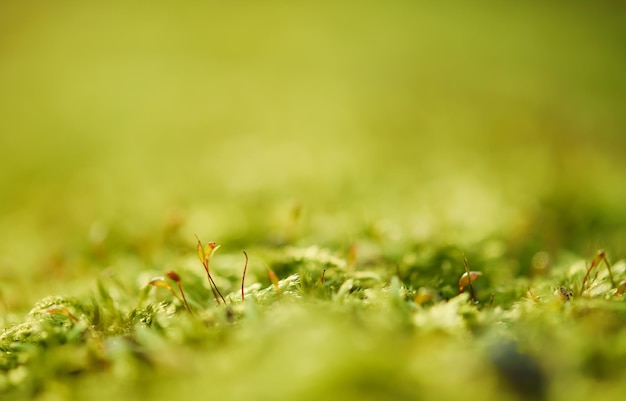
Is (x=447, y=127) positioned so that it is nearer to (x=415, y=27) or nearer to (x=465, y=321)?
(x=465, y=321)

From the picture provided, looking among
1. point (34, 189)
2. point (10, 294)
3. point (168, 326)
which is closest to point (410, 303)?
point (168, 326)

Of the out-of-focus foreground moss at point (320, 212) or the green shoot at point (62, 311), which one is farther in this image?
the green shoot at point (62, 311)

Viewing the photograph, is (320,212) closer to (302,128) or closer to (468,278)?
(468,278)

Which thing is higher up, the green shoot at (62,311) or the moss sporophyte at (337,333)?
the green shoot at (62,311)

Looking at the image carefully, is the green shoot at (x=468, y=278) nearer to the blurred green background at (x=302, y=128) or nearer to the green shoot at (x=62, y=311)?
the blurred green background at (x=302, y=128)

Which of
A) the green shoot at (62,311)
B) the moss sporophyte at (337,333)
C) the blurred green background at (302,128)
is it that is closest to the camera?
the moss sporophyte at (337,333)

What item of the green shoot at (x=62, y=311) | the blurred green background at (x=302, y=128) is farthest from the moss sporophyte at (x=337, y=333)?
the blurred green background at (x=302, y=128)

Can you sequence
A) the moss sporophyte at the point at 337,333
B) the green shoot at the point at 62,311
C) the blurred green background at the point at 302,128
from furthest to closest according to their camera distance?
1. the blurred green background at the point at 302,128
2. the green shoot at the point at 62,311
3. the moss sporophyte at the point at 337,333
